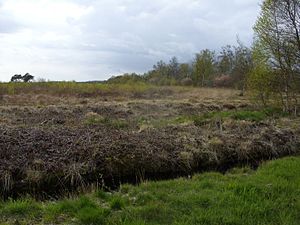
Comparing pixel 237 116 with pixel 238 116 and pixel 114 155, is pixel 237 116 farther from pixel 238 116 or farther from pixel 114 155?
pixel 114 155

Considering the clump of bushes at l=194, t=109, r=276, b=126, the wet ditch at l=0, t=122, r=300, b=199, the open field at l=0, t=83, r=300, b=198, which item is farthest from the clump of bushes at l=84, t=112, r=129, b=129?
the clump of bushes at l=194, t=109, r=276, b=126

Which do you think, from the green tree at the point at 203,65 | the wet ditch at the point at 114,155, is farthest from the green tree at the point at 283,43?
the green tree at the point at 203,65

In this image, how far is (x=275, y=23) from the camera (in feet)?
78.9

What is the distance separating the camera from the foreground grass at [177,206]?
719cm

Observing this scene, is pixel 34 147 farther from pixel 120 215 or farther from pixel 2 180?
pixel 120 215

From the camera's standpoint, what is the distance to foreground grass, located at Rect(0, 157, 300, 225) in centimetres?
719

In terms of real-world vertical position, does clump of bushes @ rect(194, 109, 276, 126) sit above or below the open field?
above

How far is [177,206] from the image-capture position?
795cm

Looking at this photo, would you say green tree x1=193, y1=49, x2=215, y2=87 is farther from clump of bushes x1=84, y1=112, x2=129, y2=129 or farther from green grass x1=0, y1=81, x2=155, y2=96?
clump of bushes x1=84, y1=112, x2=129, y2=129

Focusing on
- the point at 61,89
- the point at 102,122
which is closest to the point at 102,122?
the point at 102,122

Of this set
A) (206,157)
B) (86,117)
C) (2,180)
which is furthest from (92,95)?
(2,180)

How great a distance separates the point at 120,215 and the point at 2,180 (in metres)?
4.56

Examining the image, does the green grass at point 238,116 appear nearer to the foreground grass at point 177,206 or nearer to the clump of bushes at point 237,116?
the clump of bushes at point 237,116

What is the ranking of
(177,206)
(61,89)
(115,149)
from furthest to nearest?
(61,89), (115,149), (177,206)
